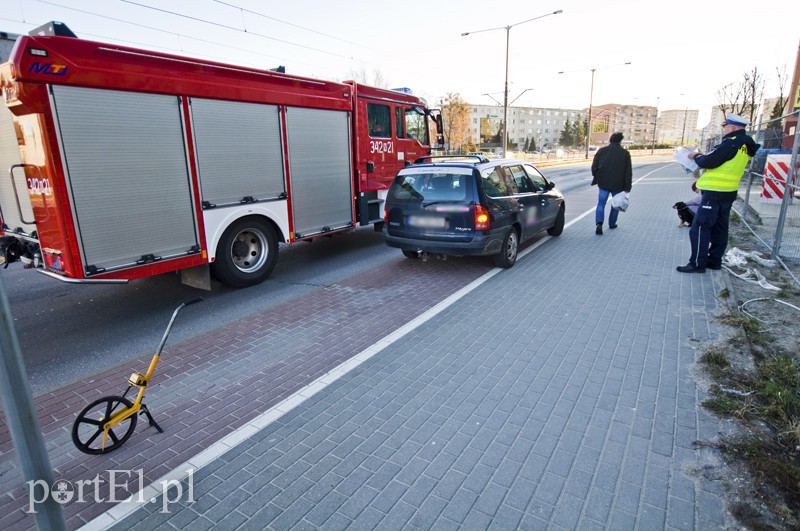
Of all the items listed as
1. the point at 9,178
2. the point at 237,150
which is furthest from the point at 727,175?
the point at 9,178

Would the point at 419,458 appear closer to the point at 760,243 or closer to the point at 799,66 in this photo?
the point at 760,243

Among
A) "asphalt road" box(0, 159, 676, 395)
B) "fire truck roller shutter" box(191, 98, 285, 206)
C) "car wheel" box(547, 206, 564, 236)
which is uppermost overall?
"fire truck roller shutter" box(191, 98, 285, 206)

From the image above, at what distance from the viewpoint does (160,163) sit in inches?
211

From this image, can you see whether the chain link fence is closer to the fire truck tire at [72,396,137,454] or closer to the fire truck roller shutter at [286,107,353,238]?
the fire truck roller shutter at [286,107,353,238]

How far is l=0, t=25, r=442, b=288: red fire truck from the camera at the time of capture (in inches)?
179

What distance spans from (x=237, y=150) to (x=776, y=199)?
14.1 m

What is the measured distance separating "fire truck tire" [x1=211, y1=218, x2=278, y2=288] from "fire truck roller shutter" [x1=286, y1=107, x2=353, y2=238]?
0.61 metres

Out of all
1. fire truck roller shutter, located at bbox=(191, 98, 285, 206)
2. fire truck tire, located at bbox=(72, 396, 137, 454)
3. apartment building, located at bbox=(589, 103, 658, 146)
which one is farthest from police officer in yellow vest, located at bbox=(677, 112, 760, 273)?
apartment building, located at bbox=(589, 103, 658, 146)

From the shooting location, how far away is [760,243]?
8.55m

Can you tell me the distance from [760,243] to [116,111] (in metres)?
10.3

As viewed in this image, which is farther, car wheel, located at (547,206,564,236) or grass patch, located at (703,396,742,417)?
car wheel, located at (547,206,564,236)

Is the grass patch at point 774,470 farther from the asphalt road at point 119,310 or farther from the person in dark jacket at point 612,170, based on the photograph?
the person in dark jacket at point 612,170

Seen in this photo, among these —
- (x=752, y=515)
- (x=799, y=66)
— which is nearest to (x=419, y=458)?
(x=752, y=515)

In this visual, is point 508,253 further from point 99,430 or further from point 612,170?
point 99,430
